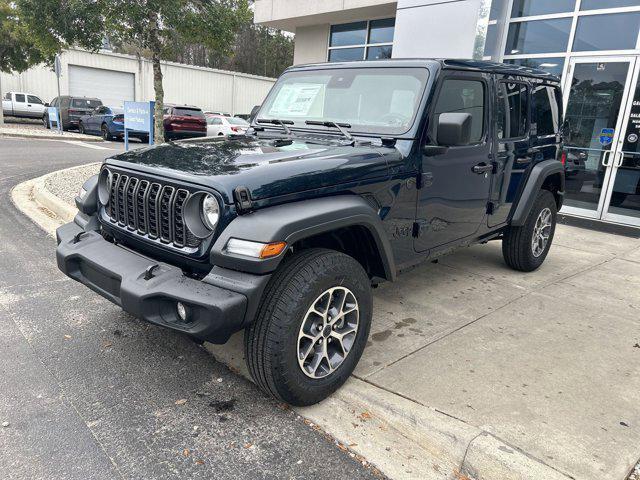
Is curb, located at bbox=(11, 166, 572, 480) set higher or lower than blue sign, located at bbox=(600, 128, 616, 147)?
lower

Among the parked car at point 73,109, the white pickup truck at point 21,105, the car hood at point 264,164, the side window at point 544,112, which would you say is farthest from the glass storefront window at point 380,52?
the white pickup truck at point 21,105

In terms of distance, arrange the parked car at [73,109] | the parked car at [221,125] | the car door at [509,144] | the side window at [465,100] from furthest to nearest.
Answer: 1. the parked car at [73,109]
2. the parked car at [221,125]
3. the car door at [509,144]
4. the side window at [465,100]

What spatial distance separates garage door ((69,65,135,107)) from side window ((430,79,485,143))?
100 feet

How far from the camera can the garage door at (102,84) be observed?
29219 mm

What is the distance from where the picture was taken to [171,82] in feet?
105

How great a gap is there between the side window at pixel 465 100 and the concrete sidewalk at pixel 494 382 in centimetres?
147

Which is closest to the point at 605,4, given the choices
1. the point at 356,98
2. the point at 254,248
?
the point at 356,98

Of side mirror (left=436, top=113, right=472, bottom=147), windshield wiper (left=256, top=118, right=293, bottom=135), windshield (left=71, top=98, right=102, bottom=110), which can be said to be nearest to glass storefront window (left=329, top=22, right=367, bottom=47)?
windshield wiper (left=256, top=118, right=293, bottom=135)

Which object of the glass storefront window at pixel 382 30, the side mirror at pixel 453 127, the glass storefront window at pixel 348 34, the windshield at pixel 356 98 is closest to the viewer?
the side mirror at pixel 453 127

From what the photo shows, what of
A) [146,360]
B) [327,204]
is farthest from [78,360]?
[327,204]

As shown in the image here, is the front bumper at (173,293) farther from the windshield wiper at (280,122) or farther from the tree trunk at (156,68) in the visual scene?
the tree trunk at (156,68)

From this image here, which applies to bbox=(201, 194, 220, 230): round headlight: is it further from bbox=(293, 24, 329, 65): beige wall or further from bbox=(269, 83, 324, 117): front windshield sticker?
bbox=(293, 24, 329, 65): beige wall

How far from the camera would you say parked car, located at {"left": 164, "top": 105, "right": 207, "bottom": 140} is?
19750 millimetres

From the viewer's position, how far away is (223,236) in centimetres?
246
